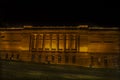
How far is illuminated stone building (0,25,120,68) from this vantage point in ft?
117

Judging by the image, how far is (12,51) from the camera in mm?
37906

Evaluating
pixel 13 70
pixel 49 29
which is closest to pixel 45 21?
pixel 49 29

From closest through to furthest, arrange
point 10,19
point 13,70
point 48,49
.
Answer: point 13,70 < point 10,19 < point 48,49

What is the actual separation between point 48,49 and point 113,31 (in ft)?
26.7

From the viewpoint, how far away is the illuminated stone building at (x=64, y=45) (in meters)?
35.6

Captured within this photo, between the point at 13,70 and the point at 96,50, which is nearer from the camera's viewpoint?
the point at 13,70

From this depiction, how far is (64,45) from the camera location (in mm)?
36938

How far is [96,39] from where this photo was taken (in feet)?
119

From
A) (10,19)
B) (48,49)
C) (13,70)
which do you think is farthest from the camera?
(48,49)

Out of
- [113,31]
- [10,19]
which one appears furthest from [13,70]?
[113,31]

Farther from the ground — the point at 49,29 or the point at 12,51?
the point at 49,29

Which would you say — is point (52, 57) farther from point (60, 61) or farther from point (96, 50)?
point (96, 50)

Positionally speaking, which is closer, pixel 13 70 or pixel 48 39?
pixel 13 70

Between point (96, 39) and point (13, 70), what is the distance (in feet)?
61.0
